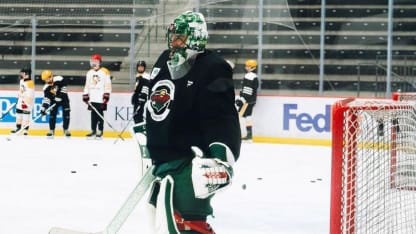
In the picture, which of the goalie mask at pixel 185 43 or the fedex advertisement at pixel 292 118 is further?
the fedex advertisement at pixel 292 118

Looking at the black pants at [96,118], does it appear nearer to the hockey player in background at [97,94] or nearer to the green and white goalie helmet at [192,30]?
the hockey player in background at [97,94]

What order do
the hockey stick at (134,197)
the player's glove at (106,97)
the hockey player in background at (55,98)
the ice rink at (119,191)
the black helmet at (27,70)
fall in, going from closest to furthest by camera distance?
the hockey stick at (134,197)
the ice rink at (119,191)
the player's glove at (106,97)
the hockey player in background at (55,98)
the black helmet at (27,70)

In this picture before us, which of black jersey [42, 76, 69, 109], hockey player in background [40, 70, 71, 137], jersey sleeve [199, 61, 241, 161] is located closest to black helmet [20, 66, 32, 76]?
hockey player in background [40, 70, 71, 137]

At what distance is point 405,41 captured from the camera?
1123 cm

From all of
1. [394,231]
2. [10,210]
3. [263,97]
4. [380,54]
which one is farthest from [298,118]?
[394,231]

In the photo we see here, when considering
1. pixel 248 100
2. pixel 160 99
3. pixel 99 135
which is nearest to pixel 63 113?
pixel 99 135

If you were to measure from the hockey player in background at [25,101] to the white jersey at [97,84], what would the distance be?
0.77 m

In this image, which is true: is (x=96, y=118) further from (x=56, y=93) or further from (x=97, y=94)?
(x=56, y=93)

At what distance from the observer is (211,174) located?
204cm

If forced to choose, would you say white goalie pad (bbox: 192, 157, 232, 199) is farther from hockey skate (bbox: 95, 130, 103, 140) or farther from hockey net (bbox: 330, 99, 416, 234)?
hockey skate (bbox: 95, 130, 103, 140)

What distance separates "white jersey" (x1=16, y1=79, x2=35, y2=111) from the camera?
1116 centimetres

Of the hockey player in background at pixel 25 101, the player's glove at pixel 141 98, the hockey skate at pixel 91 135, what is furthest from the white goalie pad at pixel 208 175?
the hockey player in background at pixel 25 101

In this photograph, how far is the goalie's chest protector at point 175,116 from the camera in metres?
2.16

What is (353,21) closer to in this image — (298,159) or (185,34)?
(298,159)
